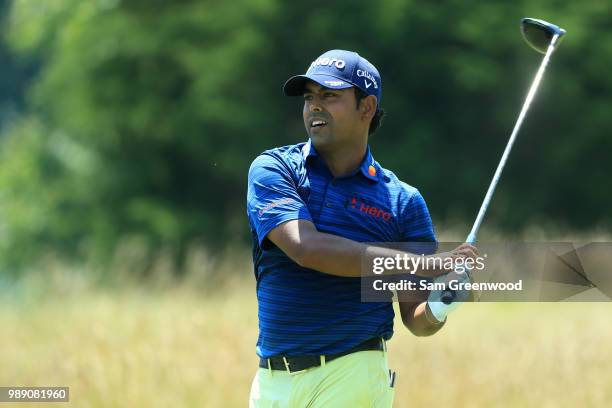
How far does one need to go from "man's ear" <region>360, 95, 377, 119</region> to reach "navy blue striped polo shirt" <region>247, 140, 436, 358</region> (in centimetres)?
27

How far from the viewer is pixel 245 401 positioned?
8219 mm

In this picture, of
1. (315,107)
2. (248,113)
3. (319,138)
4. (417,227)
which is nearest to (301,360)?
(417,227)

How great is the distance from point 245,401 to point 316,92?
401 cm

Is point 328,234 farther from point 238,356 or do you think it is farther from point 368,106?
point 238,356

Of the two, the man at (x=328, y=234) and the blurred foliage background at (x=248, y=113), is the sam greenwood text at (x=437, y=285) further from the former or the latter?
the blurred foliage background at (x=248, y=113)

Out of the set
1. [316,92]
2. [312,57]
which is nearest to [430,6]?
[312,57]

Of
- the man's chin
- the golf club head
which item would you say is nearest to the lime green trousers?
the man's chin

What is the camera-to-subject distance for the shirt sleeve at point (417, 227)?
15.5 feet

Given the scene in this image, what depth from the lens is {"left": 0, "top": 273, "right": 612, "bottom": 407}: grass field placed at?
8180 mm

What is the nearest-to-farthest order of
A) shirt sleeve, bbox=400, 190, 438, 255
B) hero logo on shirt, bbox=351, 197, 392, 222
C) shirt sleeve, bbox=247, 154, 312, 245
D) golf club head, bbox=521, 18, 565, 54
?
shirt sleeve, bbox=247, 154, 312, 245 < hero logo on shirt, bbox=351, 197, 392, 222 < shirt sleeve, bbox=400, 190, 438, 255 < golf club head, bbox=521, 18, 565, 54

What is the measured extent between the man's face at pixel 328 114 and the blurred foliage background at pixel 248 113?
13.5m

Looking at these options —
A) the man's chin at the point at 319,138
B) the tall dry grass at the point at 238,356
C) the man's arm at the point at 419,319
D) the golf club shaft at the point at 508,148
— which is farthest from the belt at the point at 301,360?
the tall dry grass at the point at 238,356

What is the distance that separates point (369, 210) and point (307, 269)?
344mm

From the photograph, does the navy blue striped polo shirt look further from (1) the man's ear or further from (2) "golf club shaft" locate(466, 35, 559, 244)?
(2) "golf club shaft" locate(466, 35, 559, 244)
